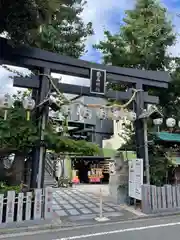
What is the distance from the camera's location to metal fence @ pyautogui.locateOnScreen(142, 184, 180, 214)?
849 centimetres

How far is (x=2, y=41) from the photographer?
306 inches

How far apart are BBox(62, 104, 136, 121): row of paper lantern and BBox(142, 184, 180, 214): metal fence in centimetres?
259

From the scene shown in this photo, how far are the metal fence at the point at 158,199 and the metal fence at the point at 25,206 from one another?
3.30 m

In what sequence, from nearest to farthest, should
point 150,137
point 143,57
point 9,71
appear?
1. point 150,137
2. point 9,71
3. point 143,57

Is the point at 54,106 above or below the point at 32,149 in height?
above

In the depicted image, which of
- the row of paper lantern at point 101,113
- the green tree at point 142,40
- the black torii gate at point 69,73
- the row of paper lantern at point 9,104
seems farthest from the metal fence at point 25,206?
the green tree at point 142,40

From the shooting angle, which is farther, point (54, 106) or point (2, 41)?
point (54, 106)

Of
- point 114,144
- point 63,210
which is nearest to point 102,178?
point 114,144

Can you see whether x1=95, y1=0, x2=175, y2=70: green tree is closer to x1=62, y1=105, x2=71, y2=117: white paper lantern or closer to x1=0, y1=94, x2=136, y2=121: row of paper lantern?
x1=0, y1=94, x2=136, y2=121: row of paper lantern

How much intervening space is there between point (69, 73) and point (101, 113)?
1843 millimetres

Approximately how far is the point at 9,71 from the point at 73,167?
450 inches

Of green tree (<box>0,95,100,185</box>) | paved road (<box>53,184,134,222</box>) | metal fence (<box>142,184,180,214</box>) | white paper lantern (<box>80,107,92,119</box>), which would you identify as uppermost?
white paper lantern (<box>80,107,92,119</box>)

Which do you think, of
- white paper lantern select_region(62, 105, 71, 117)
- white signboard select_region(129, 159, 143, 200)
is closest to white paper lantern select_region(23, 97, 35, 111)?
white paper lantern select_region(62, 105, 71, 117)

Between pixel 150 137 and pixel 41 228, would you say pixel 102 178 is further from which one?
pixel 41 228
